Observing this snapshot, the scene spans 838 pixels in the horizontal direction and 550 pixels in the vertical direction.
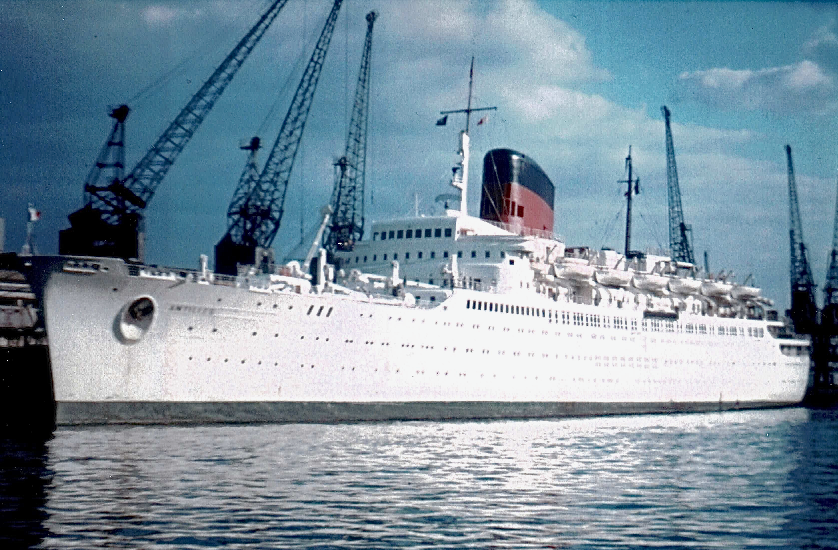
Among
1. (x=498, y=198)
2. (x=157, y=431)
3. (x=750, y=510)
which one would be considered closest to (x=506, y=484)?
(x=750, y=510)

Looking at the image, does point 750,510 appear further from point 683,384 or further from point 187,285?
point 683,384

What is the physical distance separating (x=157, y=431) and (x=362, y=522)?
13.4m

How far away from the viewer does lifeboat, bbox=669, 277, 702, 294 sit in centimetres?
5375

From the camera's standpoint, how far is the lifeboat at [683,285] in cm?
5375

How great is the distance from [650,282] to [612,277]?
164 inches

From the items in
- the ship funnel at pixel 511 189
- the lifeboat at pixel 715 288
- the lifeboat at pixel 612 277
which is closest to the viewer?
the ship funnel at pixel 511 189

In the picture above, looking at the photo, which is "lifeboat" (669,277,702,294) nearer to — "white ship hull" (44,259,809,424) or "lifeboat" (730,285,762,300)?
"lifeboat" (730,285,762,300)

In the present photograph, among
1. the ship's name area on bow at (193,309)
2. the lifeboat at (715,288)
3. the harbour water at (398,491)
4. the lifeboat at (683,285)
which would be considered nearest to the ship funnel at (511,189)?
the lifeboat at (683,285)

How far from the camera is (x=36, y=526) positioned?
1477 cm

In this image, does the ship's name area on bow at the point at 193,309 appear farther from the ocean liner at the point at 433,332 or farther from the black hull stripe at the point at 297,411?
the black hull stripe at the point at 297,411

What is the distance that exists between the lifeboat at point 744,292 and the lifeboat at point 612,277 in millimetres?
10945

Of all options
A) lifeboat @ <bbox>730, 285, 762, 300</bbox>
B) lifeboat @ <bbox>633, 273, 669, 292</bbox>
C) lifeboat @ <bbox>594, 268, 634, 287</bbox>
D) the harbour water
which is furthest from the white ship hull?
lifeboat @ <bbox>730, 285, 762, 300</bbox>

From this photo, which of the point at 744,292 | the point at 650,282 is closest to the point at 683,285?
the point at 650,282

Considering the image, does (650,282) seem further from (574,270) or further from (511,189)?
(511,189)
